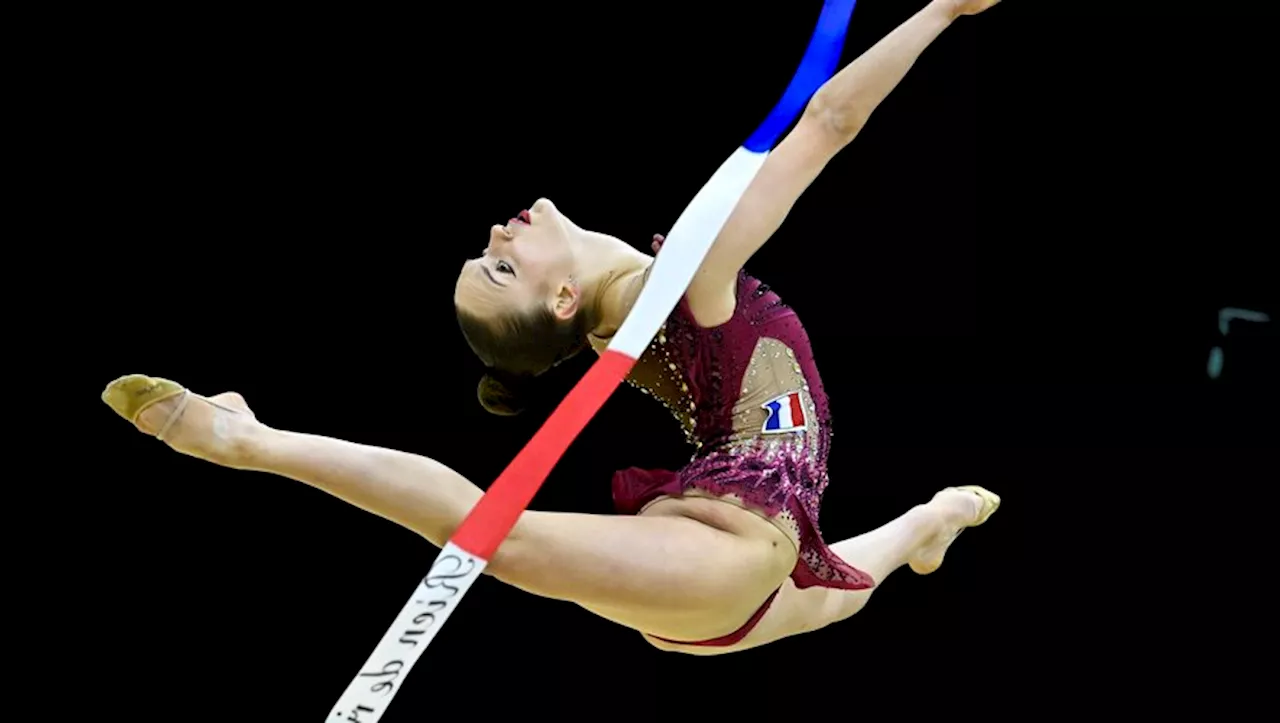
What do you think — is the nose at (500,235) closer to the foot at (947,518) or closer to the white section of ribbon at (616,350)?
the white section of ribbon at (616,350)

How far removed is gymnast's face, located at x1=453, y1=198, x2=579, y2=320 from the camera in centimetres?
248

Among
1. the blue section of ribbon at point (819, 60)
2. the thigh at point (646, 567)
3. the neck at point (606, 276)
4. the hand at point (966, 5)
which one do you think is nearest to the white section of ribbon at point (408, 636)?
the thigh at point (646, 567)

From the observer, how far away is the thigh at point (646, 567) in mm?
2201

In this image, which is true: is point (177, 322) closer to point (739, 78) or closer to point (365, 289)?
point (365, 289)

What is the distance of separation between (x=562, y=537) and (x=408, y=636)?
260mm

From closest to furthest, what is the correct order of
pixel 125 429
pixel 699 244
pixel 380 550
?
pixel 699 244
pixel 125 429
pixel 380 550

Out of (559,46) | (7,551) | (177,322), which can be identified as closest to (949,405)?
(559,46)

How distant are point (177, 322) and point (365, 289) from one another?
0.36m

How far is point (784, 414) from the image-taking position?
2.48 m

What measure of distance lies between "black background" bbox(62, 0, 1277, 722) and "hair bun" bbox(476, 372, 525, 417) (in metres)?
0.59

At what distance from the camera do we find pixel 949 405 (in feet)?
11.6

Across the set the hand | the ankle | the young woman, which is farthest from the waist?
the hand

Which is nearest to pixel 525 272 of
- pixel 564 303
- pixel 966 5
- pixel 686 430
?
pixel 564 303

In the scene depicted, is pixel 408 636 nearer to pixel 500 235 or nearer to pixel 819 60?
pixel 500 235
